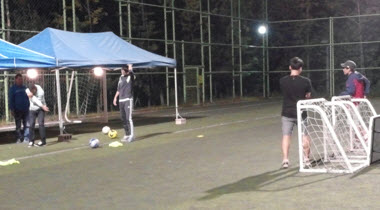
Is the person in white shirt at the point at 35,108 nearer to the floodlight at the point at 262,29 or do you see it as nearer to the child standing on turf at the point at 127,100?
the child standing on turf at the point at 127,100

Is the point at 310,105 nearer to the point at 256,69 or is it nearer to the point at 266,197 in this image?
the point at 266,197

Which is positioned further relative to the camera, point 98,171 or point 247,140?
point 247,140

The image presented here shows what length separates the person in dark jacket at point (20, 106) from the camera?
1528 centimetres

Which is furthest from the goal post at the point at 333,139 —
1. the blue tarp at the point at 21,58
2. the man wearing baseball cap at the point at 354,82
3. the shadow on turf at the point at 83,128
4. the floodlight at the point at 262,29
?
the floodlight at the point at 262,29

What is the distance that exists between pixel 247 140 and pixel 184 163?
12.7 ft

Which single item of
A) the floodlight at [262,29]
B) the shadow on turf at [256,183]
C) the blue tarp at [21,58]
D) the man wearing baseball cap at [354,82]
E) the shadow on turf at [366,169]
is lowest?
the shadow on turf at [256,183]

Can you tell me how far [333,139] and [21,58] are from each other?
871 cm

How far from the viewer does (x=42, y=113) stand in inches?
565

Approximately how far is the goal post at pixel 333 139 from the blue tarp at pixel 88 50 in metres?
7.54

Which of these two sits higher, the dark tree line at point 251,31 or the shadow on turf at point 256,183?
the dark tree line at point 251,31

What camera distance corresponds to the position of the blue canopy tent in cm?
1630

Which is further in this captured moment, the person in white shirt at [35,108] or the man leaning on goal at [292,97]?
the person in white shirt at [35,108]

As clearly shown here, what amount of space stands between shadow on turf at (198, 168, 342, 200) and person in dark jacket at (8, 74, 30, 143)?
8.26m

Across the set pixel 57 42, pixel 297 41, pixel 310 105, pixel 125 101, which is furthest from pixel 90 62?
pixel 297 41
